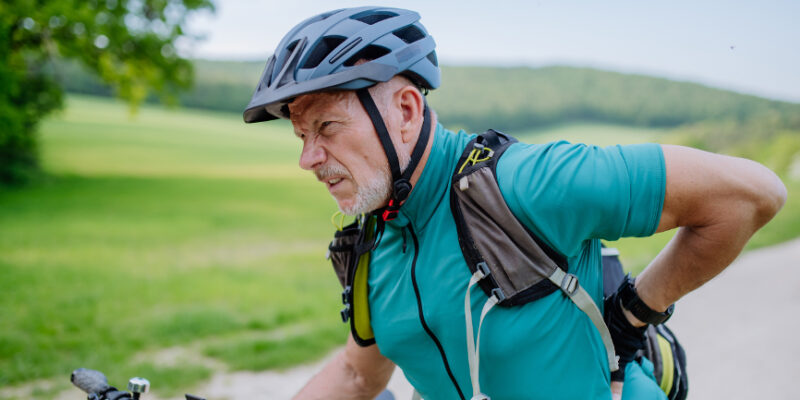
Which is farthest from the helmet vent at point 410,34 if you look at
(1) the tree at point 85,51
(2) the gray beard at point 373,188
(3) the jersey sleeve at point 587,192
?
(1) the tree at point 85,51

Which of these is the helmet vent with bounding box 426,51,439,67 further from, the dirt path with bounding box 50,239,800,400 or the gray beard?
the dirt path with bounding box 50,239,800,400

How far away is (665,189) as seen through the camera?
1770 millimetres

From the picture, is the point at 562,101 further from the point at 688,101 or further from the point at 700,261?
the point at 700,261

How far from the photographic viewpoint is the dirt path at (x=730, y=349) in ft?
18.6

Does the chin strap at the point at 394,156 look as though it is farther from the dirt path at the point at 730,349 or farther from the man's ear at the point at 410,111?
the dirt path at the point at 730,349

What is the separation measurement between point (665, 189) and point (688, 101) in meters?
26.7

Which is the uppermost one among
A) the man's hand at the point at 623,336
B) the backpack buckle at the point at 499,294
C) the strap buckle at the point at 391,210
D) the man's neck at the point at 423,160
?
the man's neck at the point at 423,160

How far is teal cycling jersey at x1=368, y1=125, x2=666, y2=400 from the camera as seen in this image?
1.78m

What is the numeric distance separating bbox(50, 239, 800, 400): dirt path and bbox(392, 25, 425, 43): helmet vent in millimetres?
3903

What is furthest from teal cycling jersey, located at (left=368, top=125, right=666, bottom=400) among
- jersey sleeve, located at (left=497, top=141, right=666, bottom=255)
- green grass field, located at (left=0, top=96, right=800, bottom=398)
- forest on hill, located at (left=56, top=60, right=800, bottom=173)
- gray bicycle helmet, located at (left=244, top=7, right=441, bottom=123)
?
forest on hill, located at (left=56, top=60, right=800, bottom=173)

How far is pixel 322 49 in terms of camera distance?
2.16 meters

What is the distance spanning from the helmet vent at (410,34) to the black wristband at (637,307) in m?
1.16

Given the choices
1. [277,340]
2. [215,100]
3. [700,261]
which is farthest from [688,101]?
[215,100]

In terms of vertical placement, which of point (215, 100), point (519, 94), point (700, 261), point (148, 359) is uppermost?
point (215, 100)
